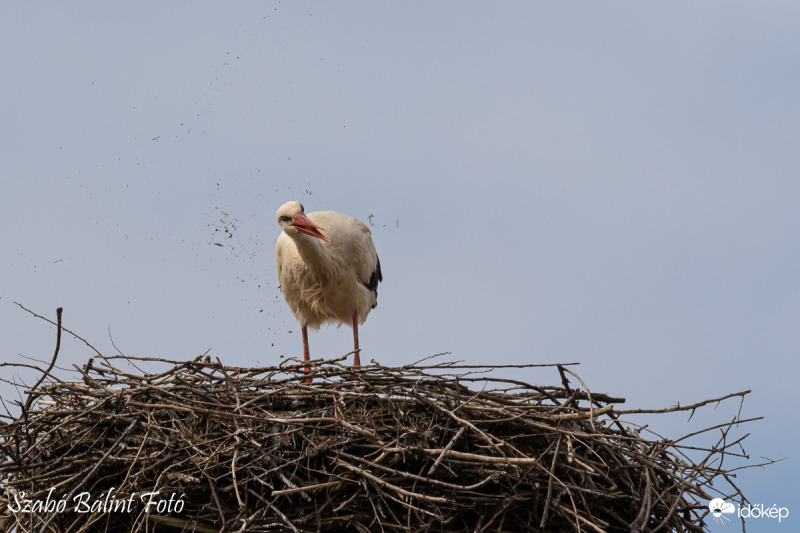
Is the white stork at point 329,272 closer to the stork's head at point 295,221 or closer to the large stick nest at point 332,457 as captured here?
the stork's head at point 295,221

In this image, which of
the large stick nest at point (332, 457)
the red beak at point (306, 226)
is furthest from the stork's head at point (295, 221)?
the large stick nest at point (332, 457)

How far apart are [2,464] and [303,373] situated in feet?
5.00

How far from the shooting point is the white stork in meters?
6.43

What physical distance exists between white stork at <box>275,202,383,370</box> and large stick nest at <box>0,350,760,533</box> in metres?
2.01

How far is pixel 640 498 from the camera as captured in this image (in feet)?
14.1

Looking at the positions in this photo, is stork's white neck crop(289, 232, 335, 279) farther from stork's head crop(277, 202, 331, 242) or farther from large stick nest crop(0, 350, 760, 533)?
large stick nest crop(0, 350, 760, 533)

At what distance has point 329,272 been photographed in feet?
21.2

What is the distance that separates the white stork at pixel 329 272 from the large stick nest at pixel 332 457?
6.59ft

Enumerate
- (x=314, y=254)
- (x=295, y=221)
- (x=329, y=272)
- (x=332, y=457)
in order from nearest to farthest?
(x=332, y=457)
(x=295, y=221)
(x=314, y=254)
(x=329, y=272)

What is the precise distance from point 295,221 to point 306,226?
84 millimetres

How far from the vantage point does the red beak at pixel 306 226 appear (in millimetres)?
6027

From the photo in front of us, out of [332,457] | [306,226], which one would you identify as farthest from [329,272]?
[332,457]

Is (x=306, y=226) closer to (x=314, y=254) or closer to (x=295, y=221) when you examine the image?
(x=295, y=221)

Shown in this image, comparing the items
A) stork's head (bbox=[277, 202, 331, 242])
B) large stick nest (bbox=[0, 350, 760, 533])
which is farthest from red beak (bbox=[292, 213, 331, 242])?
large stick nest (bbox=[0, 350, 760, 533])
